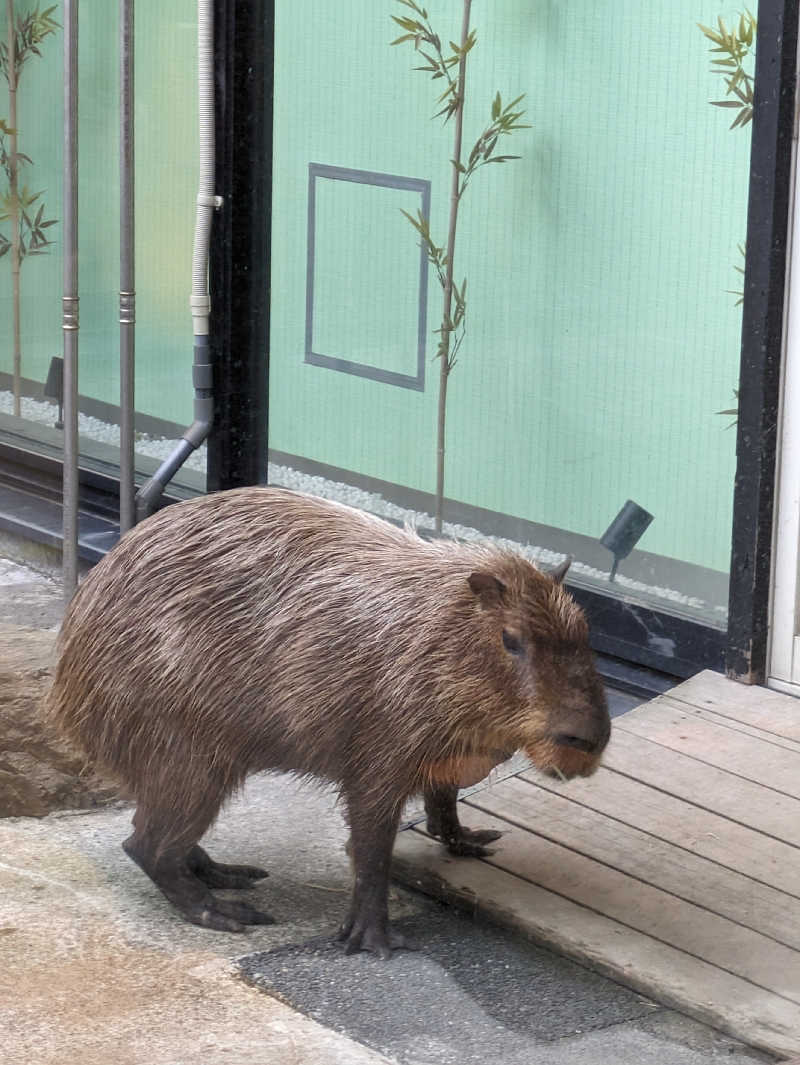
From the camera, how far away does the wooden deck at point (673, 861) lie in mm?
3721

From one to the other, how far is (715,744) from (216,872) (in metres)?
1.35

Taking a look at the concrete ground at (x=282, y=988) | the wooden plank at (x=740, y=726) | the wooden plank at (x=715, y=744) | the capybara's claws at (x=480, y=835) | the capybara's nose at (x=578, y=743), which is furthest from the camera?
the wooden plank at (x=740, y=726)

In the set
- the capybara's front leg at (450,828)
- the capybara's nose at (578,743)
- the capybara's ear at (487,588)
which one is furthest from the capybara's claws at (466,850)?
the capybara's ear at (487,588)

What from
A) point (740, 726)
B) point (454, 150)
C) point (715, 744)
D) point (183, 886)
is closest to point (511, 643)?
point (183, 886)

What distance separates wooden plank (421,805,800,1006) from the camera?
373 cm

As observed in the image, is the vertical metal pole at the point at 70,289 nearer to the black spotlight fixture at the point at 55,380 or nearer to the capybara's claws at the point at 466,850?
the black spotlight fixture at the point at 55,380

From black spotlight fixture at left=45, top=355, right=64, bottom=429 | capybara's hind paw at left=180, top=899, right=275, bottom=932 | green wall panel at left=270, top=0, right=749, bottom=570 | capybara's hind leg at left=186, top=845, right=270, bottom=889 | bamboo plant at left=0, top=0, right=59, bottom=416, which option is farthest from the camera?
black spotlight fixture at left=45, top=355, right=64, bottom=429

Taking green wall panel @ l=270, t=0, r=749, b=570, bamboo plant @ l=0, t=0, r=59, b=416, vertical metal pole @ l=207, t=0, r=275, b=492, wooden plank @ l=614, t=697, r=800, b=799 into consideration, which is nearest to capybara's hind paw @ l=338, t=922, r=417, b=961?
wooden plank @ l=614, t=697, r=800, b=799

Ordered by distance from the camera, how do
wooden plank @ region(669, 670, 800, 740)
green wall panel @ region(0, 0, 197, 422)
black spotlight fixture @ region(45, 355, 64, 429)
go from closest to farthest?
wooden plank @ region(669, 670, 800, 740) < green wall panel @ region(0, 0, 197, 422) < black spotlight fixture @ region(45, 355, 64, 429)

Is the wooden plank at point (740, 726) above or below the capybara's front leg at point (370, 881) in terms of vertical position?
above

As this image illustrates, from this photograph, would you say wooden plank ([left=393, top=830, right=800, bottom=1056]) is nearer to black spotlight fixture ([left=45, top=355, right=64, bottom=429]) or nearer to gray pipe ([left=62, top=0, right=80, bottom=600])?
gray pipe ([left=62, top=0, right=80, bottom=600])

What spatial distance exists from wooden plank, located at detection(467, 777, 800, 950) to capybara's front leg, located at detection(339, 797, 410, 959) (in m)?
0.55

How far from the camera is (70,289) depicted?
5605 millimetres

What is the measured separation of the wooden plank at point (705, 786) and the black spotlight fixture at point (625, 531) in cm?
79
